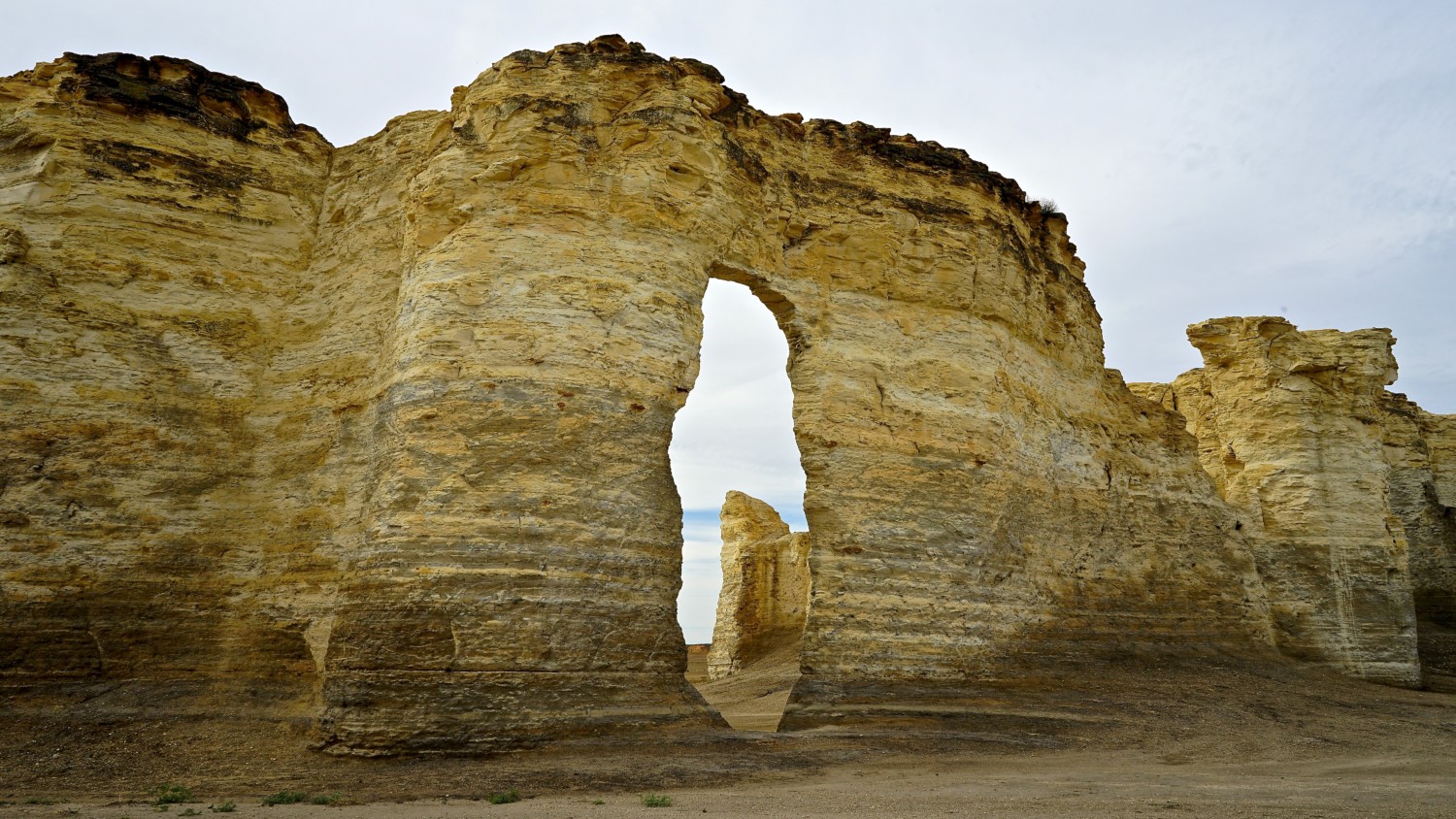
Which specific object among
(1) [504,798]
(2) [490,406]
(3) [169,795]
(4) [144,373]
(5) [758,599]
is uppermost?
(4) [144,373]

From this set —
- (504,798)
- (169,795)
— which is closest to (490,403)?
(504,798)

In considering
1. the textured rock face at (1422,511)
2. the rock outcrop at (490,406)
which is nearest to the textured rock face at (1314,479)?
the rock outcrop at (490,406)

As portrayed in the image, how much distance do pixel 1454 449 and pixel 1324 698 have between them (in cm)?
1531

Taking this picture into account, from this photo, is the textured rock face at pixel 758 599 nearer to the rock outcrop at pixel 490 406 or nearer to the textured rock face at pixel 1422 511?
the rock outcrop at pixel 490 406

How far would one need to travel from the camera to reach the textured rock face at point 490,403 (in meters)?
9.11

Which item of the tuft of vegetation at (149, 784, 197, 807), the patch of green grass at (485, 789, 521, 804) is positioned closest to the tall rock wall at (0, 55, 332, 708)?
the tuft of vegetation at (149, 784, 197, 807)

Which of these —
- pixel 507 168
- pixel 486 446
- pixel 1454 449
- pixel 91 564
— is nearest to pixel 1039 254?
pixel 507 168

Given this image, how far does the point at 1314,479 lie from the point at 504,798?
48.3ft

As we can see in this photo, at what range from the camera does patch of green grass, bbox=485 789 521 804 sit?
723 cm

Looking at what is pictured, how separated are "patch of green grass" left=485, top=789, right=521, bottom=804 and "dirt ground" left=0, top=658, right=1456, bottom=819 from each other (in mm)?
97

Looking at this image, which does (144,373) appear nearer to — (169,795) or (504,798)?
(169,795)

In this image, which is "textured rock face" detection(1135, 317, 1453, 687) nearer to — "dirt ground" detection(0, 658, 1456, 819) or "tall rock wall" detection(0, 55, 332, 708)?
"dirt ground" detection(0, 658, 1456, 819)

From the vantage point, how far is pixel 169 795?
7645 millimetres

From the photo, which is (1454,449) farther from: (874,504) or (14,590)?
(14,590)
